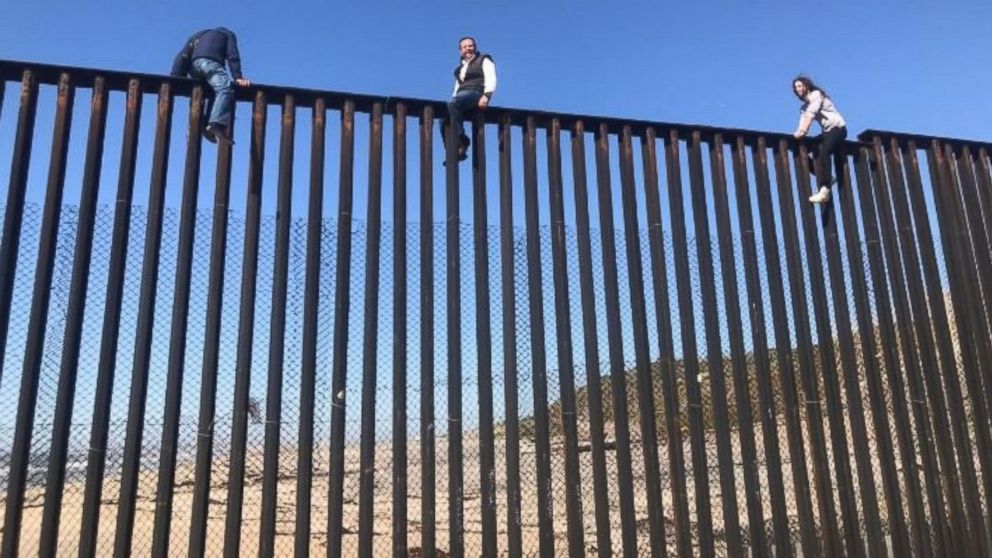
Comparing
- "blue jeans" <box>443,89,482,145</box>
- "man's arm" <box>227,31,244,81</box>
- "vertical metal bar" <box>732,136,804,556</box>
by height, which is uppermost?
"man's arm" <box>227,31,244,81</box>

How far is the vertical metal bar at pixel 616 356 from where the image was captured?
23.2 feet

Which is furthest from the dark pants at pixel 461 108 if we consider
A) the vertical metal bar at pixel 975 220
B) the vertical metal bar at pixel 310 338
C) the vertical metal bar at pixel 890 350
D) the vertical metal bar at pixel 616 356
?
the vertical metal bar at pixel 975 220

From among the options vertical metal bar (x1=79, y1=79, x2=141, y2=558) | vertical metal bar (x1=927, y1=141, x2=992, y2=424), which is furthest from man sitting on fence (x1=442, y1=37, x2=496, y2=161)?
vertical metal bar (x1=927, y1=141, x2=992, y2=424)

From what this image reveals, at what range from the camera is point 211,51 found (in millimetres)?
7422

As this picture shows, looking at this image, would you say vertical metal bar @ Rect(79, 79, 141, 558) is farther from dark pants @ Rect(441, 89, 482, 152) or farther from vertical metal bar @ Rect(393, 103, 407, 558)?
dark pants @ Rect(441, 89, 482, 152)

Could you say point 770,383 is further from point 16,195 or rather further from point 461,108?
point 16,195

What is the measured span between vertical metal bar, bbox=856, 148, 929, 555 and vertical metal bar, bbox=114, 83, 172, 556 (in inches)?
263

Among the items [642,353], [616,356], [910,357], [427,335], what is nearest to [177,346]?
[427,335]

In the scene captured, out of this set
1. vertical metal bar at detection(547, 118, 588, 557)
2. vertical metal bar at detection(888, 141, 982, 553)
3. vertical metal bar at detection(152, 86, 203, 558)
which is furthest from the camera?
vertical metal bar at detection(888, 141, 982, 553)

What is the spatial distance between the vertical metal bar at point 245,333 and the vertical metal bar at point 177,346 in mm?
406

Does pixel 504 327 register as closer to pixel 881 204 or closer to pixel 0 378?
pixel 0 378

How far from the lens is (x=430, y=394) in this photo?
6832 millimetres

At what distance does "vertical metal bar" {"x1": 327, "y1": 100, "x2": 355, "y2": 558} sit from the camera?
641 centimetres

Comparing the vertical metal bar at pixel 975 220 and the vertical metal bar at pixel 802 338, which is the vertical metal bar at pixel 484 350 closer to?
the vertical metal bar at pixel 802 338
